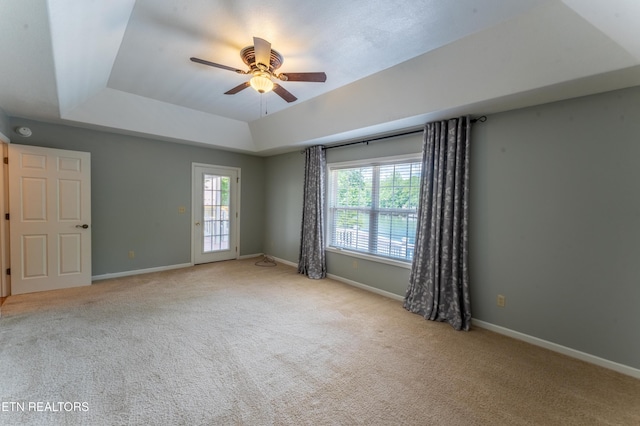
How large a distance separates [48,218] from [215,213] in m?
2.55

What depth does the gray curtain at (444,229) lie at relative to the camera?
10.3 feet

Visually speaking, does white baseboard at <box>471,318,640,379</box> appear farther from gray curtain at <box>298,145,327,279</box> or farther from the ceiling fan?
the ceiling fan

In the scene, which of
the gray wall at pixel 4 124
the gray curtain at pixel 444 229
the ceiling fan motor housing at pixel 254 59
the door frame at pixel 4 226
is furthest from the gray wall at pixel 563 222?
the door frame at pixel 4 226

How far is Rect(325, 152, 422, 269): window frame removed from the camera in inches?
151

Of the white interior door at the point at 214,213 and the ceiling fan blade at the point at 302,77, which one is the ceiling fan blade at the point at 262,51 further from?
the white interior door at the point at 214,213

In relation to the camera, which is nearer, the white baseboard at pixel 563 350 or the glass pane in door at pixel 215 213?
the white baseboard at pixel 563 350

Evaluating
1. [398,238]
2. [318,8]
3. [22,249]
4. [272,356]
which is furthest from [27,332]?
[398,238]

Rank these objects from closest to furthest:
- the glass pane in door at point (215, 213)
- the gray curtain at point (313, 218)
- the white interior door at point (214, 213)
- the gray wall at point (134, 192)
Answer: the gray wall at point (134, 192)
the gray curtain at point (313, 218)
the white interior door at point (214, 213)
the glass pane in door at point (215, 213)

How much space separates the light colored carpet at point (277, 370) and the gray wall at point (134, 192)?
A: 4.06ft

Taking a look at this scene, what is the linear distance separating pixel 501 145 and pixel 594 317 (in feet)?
6.12

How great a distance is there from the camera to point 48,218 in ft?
12.6

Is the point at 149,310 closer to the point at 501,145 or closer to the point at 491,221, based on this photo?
the point at 491,221

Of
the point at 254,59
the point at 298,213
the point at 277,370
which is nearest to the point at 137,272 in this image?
the point at 298,213

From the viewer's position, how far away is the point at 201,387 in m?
2.04
